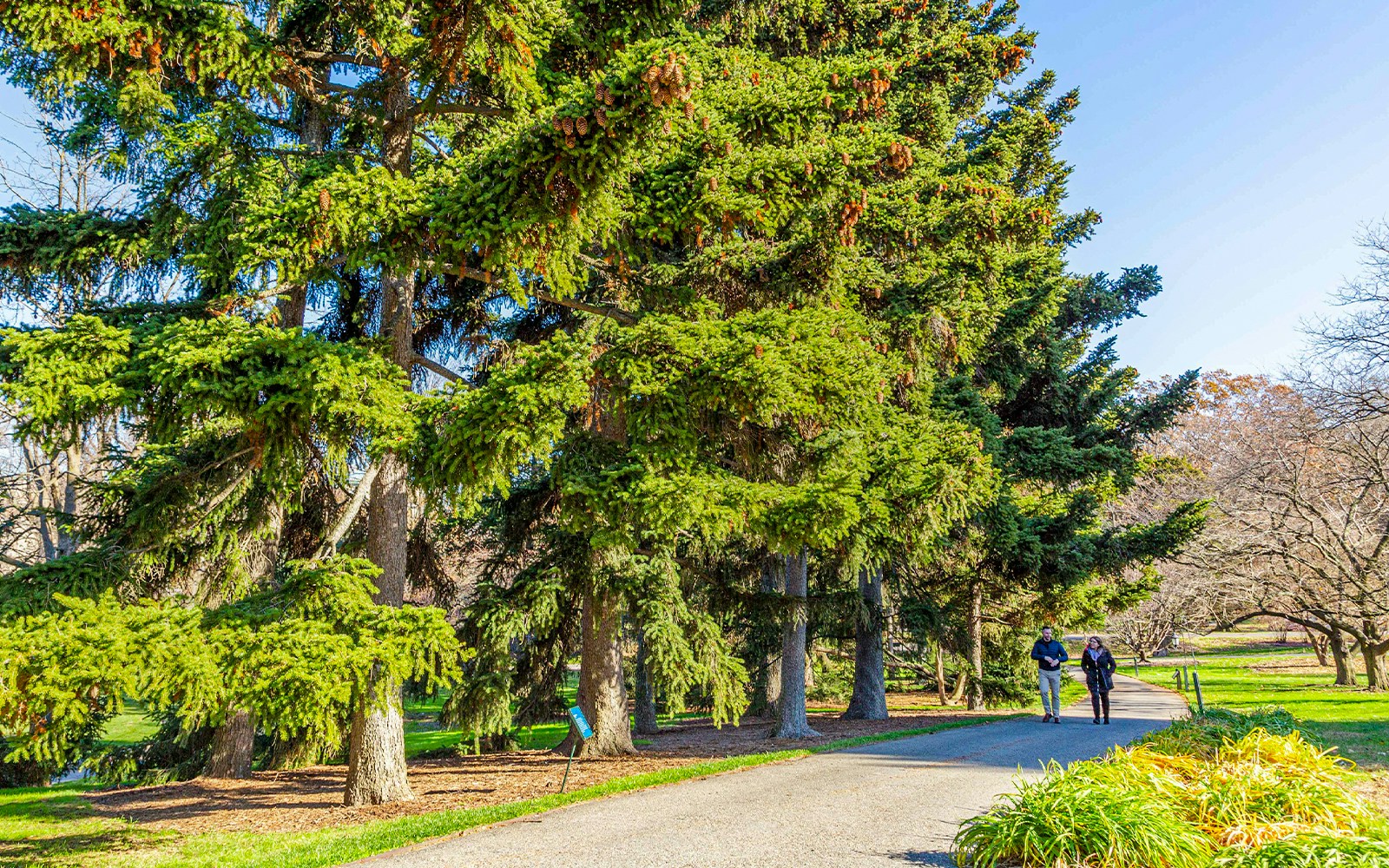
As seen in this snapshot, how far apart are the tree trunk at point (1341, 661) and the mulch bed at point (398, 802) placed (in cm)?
1586

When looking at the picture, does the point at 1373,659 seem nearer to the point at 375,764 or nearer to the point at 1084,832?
the point at 1084,832

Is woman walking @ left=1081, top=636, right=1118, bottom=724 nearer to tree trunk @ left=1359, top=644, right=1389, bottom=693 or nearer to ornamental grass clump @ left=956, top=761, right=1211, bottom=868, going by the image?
ornamental grass clump @ left=956, top=761, right=1211, bottom=868

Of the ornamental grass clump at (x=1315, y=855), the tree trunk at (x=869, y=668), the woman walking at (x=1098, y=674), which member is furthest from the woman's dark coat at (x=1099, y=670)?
the ornamental grass clump at (x=1315, y=855)

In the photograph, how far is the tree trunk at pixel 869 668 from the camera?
1745 centimetres

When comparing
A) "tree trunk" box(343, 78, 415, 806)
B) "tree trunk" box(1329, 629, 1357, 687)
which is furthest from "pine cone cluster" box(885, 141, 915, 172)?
"tree trunk" box(1329, 629, 1357, 687)

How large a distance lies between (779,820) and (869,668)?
12.0 metres

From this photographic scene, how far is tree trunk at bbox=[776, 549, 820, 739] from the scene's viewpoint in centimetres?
1409

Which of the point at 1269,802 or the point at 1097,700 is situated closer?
the point at 1269,802

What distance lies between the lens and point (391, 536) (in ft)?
31.8

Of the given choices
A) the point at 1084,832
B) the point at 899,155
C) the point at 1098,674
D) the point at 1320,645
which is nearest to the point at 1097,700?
the point at 1098,674

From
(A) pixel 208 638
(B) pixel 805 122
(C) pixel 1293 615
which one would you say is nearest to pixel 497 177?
(B) pixel 805 122

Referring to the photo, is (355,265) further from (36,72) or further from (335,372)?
(36,72)

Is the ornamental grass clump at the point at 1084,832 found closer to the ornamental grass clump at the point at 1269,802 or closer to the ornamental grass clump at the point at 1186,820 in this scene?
the ornamental grass clump at the point at 1186,820

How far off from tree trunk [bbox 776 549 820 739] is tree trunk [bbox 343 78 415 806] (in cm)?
675
